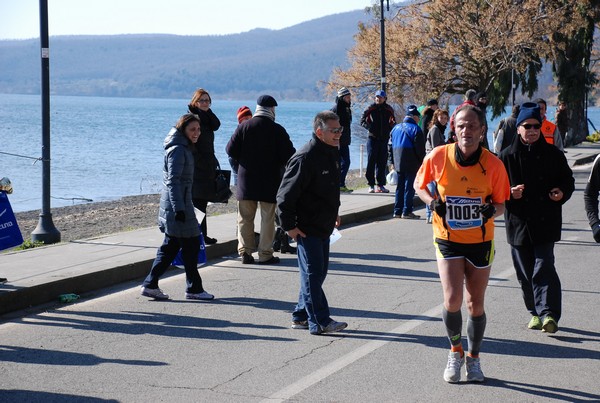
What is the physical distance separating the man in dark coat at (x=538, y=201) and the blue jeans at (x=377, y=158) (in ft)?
34.9

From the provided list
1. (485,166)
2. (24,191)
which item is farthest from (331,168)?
(24,191)

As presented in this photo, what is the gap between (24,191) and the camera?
29.3 metres

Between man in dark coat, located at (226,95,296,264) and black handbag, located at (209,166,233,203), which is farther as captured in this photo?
black handbag, located at (209,166,233,203)

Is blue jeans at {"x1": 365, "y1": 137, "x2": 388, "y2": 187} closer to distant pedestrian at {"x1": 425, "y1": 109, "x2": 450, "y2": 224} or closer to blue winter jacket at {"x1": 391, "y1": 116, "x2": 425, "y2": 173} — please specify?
blue winter jacket at {"x1": 391, "y1": 116, "x2": 425, "y2": 173}

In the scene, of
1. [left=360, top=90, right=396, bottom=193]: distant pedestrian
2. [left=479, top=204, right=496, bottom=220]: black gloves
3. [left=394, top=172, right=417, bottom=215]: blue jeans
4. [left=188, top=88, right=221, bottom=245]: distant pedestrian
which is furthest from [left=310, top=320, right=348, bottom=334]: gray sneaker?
[left=360, top=90, right=396, bottom=193]: distant pedestrian

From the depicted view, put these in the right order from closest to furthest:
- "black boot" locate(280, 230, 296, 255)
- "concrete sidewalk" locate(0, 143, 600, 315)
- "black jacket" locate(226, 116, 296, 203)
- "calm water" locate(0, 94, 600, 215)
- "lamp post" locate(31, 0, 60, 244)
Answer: "concrete sidewalk" locate(0, 143, 600, 315), "black jacket" locate(226, 116, 296, 203), "black boot" locate(280, 230, 296, 255), "lamp post" locate(31, 0, 60, 244), "calm water" locate(0, 94, 600, 215)

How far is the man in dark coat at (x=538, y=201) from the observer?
7.49m

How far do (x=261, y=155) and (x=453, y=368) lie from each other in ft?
16.5

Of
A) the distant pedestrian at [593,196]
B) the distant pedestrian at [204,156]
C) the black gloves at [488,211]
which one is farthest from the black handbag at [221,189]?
the black gloves at [488,211]

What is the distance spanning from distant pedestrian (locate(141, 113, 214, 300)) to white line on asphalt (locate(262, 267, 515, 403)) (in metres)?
2.17

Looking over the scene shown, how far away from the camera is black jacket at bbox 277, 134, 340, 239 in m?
7.46

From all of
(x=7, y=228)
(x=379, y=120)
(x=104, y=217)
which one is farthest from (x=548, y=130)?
(x=104, y=217)

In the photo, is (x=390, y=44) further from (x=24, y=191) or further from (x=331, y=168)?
(x=331, y=168)

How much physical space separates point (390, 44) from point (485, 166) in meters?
26.0
